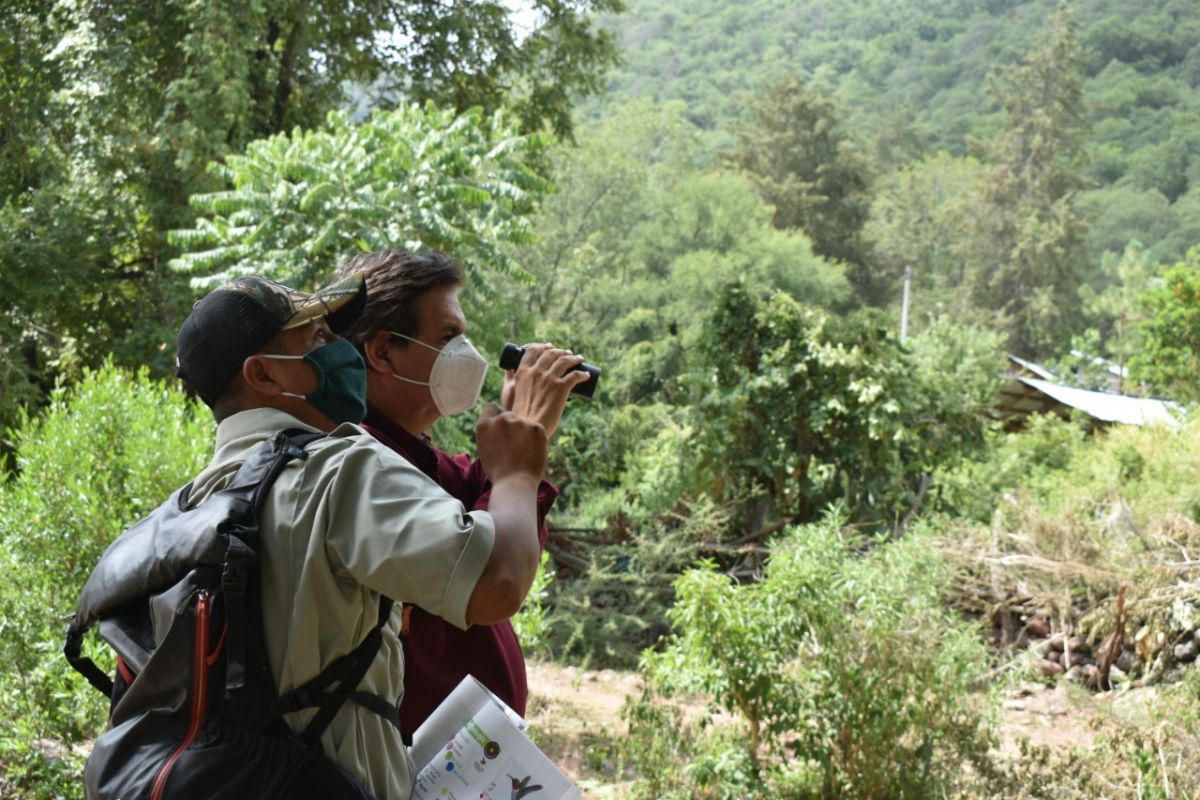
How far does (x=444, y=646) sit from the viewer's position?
2.06m

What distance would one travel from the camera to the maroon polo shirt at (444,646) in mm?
1983

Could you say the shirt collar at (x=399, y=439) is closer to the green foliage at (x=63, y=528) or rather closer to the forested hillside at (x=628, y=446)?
the forested hillside at (x=628, y=446)

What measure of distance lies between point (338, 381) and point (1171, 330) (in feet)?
63.8

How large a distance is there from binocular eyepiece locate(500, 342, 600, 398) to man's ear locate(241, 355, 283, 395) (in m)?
0.40

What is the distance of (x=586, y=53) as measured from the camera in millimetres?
15500

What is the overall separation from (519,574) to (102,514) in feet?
11.6

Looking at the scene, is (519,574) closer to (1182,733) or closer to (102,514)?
(102,514)

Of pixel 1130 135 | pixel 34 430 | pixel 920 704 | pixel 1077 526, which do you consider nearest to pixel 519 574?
pixel 920 704

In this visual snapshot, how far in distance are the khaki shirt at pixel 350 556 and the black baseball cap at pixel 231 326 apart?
248 mm

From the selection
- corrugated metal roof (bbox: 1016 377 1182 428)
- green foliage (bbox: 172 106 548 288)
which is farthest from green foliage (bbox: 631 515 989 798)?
corrugated metal roof (bbox: 1016 377 1182 428)

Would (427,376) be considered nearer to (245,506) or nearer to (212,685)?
(245,506)

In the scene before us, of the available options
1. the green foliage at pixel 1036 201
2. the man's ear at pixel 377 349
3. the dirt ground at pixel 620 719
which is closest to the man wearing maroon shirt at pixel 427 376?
the man's ear at pixel 377 349

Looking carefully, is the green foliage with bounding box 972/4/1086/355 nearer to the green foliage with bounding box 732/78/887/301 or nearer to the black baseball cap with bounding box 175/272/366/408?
the green foliage with bounding box 732/78/887/301

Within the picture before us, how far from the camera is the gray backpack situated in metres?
1.43
